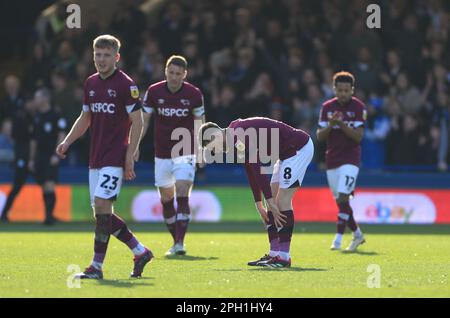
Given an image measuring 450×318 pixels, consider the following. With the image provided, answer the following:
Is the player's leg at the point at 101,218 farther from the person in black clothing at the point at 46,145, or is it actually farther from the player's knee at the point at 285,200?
the person in black clothing at the point at 46,145

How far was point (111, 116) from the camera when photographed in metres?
11.7

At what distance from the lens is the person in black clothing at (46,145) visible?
2089 centimetres

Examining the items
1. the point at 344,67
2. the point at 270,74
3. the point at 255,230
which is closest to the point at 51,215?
the point at 255,230

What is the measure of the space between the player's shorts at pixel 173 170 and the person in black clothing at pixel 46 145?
18.8ft

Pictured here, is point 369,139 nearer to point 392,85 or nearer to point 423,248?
point 392,85

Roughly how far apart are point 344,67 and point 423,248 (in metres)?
8.59

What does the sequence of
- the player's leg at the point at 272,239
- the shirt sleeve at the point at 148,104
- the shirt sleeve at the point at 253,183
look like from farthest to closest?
the shirt sleeve at the point at 148,104, the player's leg at the point at 272,239, the shirt sleeve at the point at 253,183

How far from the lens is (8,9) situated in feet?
94.4

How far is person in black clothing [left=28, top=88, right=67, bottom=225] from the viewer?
2089 cm

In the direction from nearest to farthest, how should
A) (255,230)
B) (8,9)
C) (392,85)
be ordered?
(255,230) → (392,85) → (8,9)

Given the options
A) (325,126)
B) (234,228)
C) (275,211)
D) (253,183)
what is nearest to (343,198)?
(325,126)

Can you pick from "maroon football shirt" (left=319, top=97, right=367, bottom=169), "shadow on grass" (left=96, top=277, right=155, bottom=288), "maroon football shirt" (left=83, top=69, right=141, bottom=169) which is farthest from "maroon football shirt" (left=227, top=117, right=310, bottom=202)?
A: "maroon football shirt" (left=319, top=97, right=367, bottom=169)

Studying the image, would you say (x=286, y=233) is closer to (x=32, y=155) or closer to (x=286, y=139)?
(x=286, y=139)

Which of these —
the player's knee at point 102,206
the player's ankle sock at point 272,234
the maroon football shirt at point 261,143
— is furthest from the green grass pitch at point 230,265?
the maroon football shirt at point 261,143
